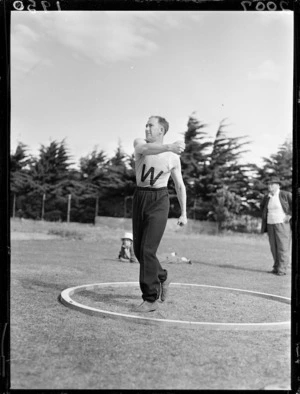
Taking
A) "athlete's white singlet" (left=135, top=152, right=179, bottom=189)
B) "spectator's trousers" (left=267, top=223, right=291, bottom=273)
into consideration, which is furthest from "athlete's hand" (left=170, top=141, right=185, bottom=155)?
"spectator's trousers" (left=267, top=223, right=291, bottom=273)

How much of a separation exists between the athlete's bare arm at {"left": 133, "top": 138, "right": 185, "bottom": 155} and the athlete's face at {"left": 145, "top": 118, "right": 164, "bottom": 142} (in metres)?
0.07

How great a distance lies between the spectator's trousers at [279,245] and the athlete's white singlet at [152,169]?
4.63 m

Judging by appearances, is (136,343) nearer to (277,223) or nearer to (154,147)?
(154,147)

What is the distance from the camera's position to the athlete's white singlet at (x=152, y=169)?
409 centimetres

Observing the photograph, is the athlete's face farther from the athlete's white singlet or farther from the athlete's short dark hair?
the athlete's white singlet

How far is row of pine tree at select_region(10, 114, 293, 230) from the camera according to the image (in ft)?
20.3

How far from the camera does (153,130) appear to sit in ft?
13.0

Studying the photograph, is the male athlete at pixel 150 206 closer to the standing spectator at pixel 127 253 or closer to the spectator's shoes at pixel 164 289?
the spectator's shoes at pixel 164 289

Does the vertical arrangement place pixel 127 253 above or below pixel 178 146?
below

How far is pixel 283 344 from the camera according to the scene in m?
3.27

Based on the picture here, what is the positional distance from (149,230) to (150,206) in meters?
0.21

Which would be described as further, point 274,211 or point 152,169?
point 274,211

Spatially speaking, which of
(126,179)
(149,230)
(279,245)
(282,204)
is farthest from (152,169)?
(279,245)

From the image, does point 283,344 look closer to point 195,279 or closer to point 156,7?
point 156,7
